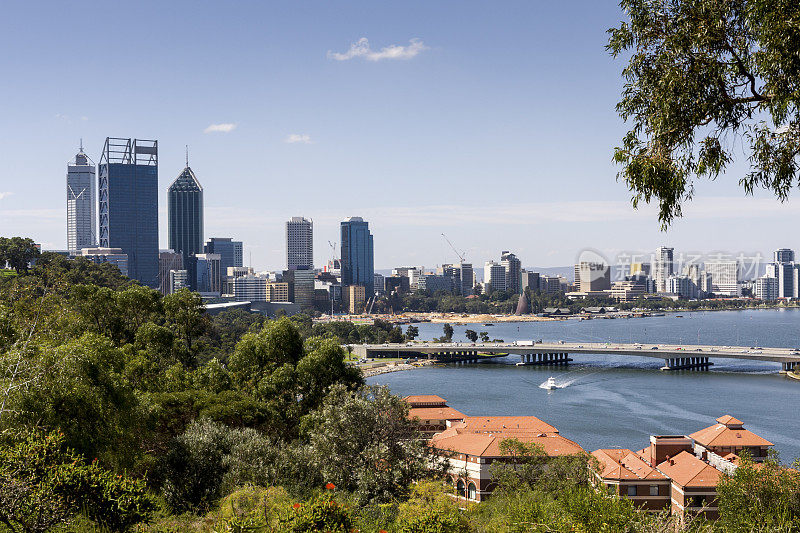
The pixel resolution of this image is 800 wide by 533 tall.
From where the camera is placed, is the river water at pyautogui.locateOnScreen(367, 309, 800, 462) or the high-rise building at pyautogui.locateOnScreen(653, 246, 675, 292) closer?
the river water at pyautogui.locateOnScreen(367, 309, 800, 462)

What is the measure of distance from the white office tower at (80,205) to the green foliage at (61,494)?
142228 millimetres

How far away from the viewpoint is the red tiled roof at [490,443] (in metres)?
17.2

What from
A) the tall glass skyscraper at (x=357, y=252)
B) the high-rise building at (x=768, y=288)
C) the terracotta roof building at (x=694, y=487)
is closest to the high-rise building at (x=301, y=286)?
the tall glass skyscraper at (x=357, y=252)

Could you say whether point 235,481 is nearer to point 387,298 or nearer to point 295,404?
point 295,404

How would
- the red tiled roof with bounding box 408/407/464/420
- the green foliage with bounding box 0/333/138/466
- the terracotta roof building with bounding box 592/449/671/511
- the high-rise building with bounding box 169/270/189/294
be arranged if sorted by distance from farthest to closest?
the high-rise building with bounding box 169/270/189/294 → the red tiled roof with bounding box 408/407/464/420 → the terracotta roof building with bounding box 592/449/671/511 → the green foliage with bounding box 0/333/138/466

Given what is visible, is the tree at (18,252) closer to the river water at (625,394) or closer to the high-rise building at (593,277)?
the river water at (625,394)

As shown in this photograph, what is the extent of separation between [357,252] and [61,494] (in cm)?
15304

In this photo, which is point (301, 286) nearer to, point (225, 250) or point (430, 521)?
point (225, 250)

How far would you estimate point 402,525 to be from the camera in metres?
5.53

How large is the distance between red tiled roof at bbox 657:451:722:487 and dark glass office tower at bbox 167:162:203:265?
421ft

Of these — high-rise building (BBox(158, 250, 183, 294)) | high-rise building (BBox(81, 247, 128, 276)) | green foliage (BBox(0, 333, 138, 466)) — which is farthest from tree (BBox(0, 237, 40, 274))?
high-rise building (BBox(158, 250, 183, 294))

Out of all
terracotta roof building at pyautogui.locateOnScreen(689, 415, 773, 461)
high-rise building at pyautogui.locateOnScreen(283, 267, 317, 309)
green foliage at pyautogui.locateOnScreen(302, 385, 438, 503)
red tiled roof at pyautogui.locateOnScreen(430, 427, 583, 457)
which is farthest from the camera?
high-rise building at pyautogui.locateOnScreen(283, 267, 317, 309)

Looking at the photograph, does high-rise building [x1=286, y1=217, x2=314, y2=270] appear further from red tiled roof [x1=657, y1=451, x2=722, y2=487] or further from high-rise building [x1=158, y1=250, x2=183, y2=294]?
red tiled roof [x1=657, y1=451, x2=722, y2=487]

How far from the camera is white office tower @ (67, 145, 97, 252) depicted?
135m
